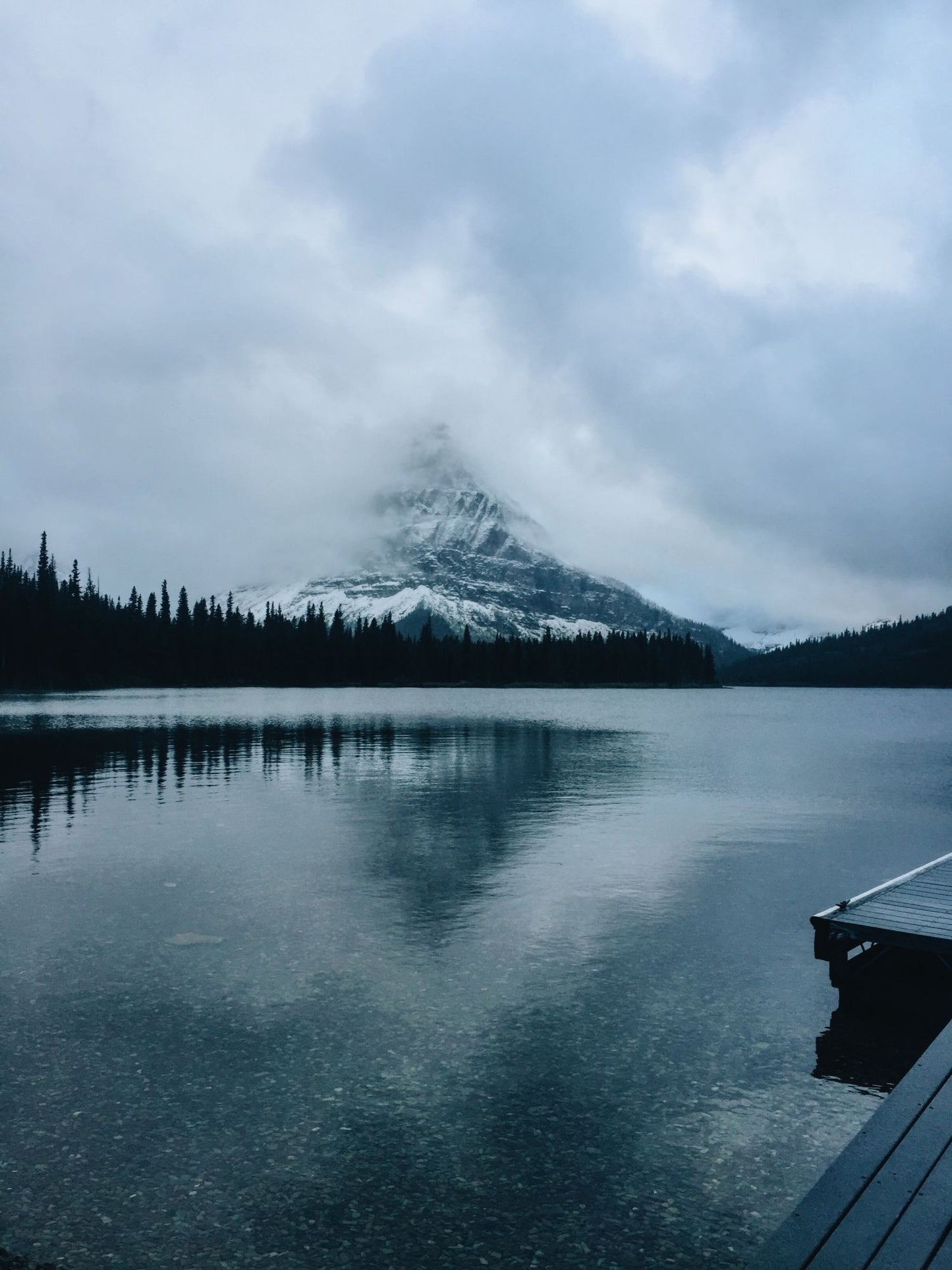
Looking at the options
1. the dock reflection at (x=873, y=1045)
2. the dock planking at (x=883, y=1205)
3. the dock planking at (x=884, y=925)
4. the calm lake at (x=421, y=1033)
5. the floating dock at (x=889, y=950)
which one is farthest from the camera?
the floating dock at (x=889, y=950)

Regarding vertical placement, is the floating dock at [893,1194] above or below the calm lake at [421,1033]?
above

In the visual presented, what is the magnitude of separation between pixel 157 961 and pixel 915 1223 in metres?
15.7

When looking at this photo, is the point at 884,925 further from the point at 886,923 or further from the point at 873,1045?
the point at 873,1045

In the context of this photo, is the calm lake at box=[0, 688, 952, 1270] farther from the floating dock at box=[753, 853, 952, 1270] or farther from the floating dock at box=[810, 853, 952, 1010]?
the floating dock at box=[753, 853, 952, 1270]

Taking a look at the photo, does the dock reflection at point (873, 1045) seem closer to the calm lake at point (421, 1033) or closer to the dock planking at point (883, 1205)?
the calm lake at point (421, 1033)

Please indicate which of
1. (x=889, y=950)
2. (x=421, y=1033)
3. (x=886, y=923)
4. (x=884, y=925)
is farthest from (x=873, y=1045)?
(x=421, y=1033)

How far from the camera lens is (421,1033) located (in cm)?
1579

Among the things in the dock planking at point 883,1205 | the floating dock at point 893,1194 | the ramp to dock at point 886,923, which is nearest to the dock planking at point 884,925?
the ramp to dock at point 886,923

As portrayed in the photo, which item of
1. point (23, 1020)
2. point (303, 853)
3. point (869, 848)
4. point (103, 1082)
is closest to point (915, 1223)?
point (103, 1082)

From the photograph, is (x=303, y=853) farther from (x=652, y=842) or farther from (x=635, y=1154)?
(x=635, y=1154)

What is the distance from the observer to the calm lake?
35.2 ft

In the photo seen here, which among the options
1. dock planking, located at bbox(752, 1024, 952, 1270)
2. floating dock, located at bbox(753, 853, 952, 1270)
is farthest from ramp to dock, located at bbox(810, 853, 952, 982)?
dock planking, located at bbox(752, 1024, 952, 1270)

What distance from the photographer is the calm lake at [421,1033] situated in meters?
10.7

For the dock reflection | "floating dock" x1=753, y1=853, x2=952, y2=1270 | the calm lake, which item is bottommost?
the dock reflection
